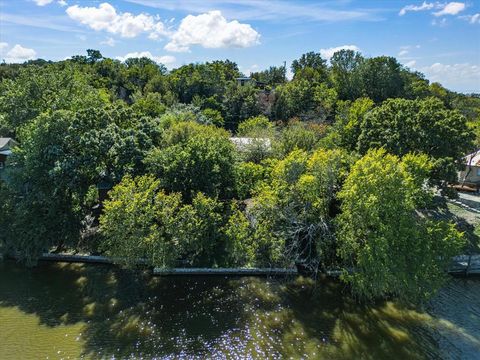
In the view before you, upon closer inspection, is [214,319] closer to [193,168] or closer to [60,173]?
[193,168]

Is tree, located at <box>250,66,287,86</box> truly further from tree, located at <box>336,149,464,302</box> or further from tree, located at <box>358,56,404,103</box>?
tree, located at <box>336,149,464,302</box>

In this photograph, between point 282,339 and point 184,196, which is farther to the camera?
point 184,196

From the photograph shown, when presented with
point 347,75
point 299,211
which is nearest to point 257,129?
point 299,211

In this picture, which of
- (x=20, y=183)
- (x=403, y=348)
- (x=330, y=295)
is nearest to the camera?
(x=403, y=348)

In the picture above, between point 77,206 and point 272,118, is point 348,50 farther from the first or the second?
point 77,206

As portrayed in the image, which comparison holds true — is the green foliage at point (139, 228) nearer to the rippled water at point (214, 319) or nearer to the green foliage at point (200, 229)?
the green foliage at point (200, 229)

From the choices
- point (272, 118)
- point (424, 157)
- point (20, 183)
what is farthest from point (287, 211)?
point (272, 118)

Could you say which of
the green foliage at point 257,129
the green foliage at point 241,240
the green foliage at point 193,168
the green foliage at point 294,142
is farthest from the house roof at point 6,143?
the green foliage at point 241,240
